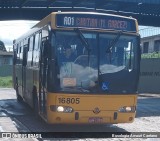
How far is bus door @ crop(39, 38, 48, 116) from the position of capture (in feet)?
35.8

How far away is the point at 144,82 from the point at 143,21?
5.04 meters

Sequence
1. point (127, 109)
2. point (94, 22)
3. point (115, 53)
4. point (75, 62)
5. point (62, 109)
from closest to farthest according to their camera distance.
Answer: point (62, 109) < point (75, 62) < point (115, 53) < point (127, 109) < point (94, 22)

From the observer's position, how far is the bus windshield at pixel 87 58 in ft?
34.3

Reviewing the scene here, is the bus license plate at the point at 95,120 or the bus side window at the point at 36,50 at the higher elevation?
the bus side window at the point at 36,50

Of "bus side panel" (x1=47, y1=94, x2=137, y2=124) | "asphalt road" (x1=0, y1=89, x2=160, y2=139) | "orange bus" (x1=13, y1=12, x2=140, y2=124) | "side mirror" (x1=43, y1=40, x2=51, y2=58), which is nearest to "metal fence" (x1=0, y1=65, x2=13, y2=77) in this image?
"asphalt road" (x1=0, y1=89, x2=160, y2=139)

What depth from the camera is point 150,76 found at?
3141cm

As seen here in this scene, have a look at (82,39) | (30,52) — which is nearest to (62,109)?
(82,39)

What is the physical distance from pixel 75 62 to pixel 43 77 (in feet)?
3.94

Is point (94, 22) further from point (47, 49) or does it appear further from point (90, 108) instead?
point (90, 108)

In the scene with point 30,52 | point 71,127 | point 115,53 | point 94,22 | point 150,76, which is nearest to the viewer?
point 115,53

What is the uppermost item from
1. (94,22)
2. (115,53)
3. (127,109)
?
(94,22)

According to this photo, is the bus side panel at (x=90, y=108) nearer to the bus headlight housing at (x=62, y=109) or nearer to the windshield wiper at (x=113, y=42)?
the bus headlight housing at (x=62, y=109)

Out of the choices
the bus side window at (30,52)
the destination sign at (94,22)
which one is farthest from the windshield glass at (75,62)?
the bus side window at (30,52)

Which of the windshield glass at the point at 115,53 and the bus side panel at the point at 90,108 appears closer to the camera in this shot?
the bus side panel at the point at 90,108
